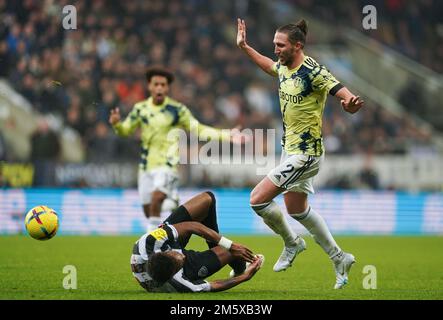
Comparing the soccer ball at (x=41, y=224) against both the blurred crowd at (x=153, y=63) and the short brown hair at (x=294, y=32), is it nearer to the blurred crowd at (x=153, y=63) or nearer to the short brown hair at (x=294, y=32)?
the short brown hair at (x=294, y=32)

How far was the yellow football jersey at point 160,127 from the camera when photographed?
46.1ft

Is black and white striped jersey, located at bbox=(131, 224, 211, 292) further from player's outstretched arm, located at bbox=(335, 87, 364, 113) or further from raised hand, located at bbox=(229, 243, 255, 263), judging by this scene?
player's outstretched arm, located at bbox=(335, 87, 364, 113)

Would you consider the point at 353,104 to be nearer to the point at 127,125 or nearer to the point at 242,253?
the point at 242,253

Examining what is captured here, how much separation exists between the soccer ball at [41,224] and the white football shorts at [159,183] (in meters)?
4.10

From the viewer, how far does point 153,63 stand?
23.6 metres

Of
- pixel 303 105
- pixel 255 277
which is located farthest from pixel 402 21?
pixel 303 105

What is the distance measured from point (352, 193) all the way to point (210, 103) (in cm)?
499

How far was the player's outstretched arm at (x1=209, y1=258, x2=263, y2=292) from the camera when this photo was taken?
29.3ft

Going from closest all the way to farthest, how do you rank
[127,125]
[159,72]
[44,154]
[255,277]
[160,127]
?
[255,277], [159,72], [127,125], [160,127], [44,154]

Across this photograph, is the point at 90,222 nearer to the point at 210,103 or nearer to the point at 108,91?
the point at 108,91

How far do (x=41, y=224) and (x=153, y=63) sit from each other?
13930 mm

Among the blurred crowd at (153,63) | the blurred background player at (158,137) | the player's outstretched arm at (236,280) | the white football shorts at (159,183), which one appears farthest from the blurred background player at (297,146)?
the blurred crowd at (153,63)
